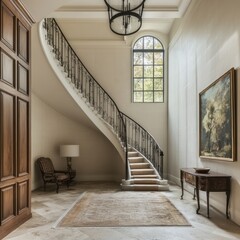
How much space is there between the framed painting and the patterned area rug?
4.40ft

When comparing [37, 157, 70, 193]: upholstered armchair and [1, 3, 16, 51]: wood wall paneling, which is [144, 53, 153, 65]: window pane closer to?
[37, 157, 70, 193]: upholstered armchair

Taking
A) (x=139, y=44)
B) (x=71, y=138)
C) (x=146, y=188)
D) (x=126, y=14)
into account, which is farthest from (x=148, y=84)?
(x=126, y=14)

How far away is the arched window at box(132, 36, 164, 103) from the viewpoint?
1078 cm

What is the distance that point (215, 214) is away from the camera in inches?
211

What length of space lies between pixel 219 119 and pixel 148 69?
5744 mm

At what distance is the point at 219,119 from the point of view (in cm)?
542

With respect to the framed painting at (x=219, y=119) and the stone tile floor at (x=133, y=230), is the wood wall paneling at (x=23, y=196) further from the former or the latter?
the framed painting at (x=219, y=119)

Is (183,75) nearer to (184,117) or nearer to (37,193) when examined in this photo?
(184,117)

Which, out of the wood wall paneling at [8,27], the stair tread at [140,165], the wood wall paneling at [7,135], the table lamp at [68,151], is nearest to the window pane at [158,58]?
the stair tread at [140,165]

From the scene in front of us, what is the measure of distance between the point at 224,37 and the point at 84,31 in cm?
641

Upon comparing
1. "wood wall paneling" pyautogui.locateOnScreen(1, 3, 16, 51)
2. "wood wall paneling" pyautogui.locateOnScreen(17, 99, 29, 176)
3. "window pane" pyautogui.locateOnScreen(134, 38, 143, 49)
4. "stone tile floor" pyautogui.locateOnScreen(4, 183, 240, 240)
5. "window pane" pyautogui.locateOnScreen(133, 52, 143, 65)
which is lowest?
"stone tile floor" pyautogui.locateOnScreen(4, 183, 240, 240)

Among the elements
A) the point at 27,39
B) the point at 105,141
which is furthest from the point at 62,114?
the point at 27,39

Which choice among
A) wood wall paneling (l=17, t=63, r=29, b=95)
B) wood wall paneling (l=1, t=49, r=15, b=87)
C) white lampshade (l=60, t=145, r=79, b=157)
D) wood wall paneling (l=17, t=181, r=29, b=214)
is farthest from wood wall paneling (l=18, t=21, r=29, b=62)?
white lampshade (l=60, t=145, r=79, b=157)

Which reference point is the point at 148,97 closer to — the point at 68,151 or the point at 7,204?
the point at 68,151
